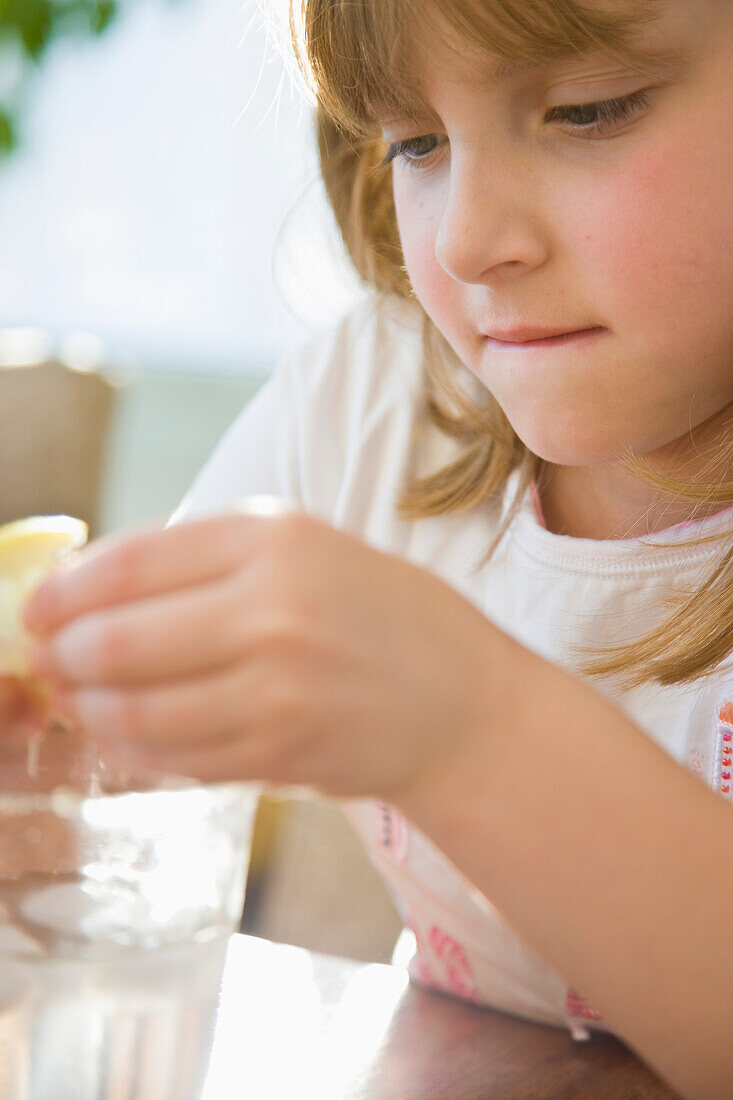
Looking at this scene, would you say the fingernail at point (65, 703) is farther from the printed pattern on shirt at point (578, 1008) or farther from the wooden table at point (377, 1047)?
the printed pattern on shirt at point (578, 1008)

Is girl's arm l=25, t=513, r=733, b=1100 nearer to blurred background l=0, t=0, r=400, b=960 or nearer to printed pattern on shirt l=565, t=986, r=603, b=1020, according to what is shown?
printed pattern on shirt l=565, t=986, r=603, b=1020

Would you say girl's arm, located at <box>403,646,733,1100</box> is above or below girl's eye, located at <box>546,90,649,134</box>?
below

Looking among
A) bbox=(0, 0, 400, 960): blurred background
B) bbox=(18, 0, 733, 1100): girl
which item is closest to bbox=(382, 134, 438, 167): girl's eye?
bbox=(18, 0, 733, 1100): girl

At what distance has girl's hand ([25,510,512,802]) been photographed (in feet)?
0.88

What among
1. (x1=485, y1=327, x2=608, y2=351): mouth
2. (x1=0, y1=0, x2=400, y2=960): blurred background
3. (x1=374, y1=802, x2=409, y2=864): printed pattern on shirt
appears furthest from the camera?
(x1=0, y1=0, x2=400, y2=960): blurred background

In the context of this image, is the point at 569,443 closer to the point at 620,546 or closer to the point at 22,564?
the point at 620,546

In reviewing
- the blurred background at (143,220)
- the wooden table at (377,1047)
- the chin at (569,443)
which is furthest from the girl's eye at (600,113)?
the blurred background at (143,220)

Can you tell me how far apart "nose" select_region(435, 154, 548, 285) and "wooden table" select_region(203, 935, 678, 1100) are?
0.94 ft

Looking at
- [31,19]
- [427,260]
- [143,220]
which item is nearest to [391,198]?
[427,260]

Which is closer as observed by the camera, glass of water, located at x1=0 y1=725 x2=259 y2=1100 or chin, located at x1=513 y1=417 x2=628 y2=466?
glass of water, located at x1=0 y1=725 x2=259 y2=1100

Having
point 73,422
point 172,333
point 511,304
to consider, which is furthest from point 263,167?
point 511,304

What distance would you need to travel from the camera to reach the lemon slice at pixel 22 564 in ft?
0.97

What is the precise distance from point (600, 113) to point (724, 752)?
0.94 feet

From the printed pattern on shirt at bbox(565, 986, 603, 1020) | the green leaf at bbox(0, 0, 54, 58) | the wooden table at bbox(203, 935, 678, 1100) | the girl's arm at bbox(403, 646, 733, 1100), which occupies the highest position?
the green leaf at bbox(0, 0, 54, 58)
